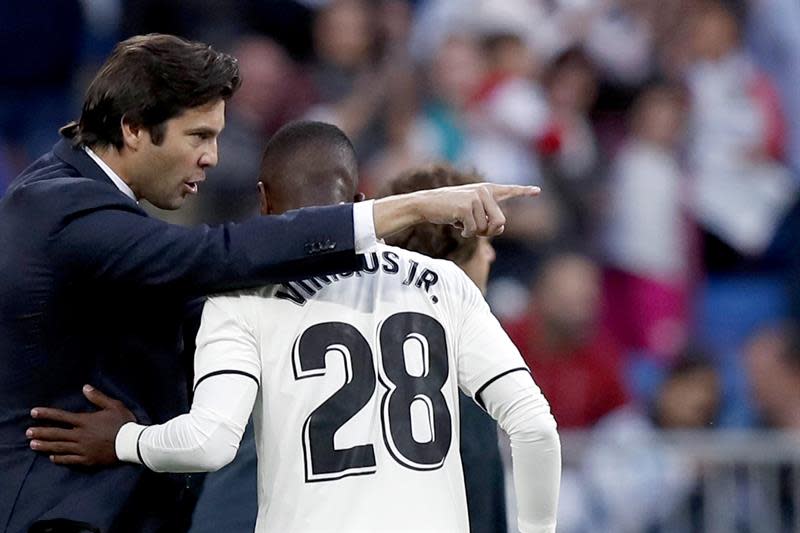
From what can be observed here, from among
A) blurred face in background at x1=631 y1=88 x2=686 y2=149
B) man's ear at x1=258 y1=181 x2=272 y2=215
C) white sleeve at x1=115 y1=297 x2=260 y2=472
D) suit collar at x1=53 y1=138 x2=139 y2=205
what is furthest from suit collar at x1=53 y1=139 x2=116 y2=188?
blurred face in background at x1=631 y1=88 x2=686 y2=149

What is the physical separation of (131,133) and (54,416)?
0.60m

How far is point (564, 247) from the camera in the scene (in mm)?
8242

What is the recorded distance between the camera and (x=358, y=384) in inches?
122

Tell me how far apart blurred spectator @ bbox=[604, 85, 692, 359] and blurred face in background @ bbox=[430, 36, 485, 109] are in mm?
870

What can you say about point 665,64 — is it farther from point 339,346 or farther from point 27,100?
point 339,346

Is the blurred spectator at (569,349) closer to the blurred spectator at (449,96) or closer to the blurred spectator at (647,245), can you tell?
the blurred spectator at (647,245)

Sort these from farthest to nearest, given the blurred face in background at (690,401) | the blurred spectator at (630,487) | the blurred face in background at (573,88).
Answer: the blurred face in background at (573,88)
the blurred face in background at (690,401)
the blurred spectator at (630,487)

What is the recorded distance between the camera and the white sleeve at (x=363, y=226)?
3.14 meters

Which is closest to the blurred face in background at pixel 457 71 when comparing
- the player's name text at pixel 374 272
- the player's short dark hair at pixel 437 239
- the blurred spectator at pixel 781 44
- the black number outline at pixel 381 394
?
the blurred spectator at pixel 781 44

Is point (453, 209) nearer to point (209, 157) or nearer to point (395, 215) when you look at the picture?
point (395, 215)

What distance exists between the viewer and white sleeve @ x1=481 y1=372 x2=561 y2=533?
3.15 meters

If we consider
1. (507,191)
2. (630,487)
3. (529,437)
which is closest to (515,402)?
(529,437)

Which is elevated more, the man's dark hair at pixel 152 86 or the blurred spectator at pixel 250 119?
the man's dark hair at pixel 152 86

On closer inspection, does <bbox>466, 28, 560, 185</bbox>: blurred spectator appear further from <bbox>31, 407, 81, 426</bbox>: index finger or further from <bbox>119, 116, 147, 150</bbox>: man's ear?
<bbox>31, 407, 81, 426</bbox>: index finger
